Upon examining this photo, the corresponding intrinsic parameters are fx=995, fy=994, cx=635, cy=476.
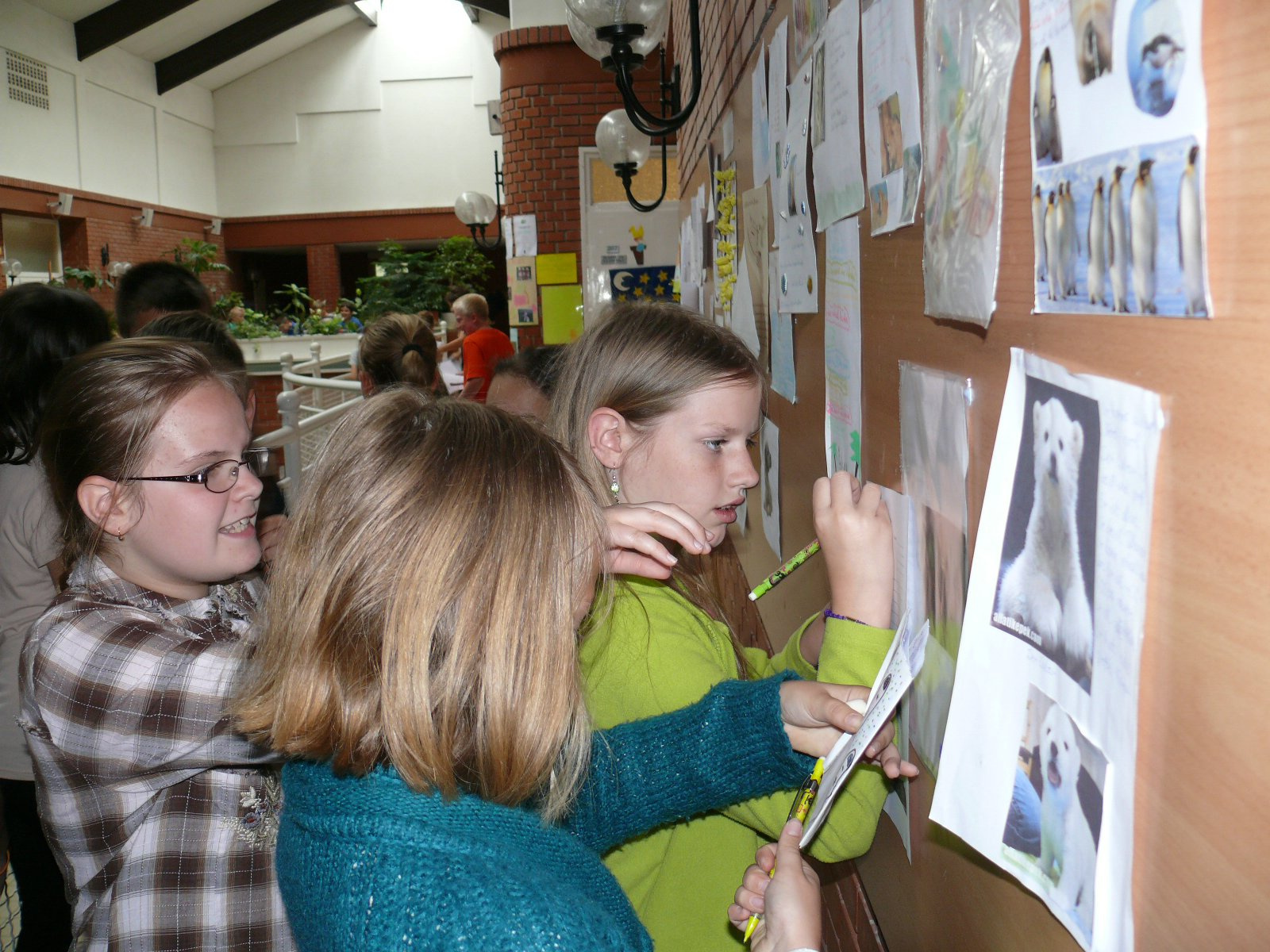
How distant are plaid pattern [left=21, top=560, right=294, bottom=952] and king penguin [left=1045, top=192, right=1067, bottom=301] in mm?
1105

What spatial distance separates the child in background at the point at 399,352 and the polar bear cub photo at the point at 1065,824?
381cm

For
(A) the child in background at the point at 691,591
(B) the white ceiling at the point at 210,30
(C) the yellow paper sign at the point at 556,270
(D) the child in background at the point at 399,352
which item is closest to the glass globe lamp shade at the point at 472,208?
(C) the yellow paper sign at the point at 556,270

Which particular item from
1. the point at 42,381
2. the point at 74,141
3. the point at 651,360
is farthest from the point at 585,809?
the point at 74,141

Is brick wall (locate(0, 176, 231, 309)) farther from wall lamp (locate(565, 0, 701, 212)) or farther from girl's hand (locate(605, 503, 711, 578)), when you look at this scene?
girl's hand (locate(605, 503, 711, 578))

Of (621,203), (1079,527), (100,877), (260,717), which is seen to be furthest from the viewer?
(621,203)

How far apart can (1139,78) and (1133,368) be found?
0.15 m

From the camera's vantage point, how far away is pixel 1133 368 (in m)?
0.55

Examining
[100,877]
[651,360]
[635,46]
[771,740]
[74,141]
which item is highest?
[74,141]

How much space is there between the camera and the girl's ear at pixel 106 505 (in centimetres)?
154

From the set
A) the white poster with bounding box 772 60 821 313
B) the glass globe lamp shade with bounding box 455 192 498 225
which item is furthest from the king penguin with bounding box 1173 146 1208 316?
the glass globe lamp shade with bounding box 455 192 498 225

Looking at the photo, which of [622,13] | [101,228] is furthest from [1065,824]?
[101,228]

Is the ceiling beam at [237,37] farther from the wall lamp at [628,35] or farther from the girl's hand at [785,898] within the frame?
the girl's hand at [785,898]

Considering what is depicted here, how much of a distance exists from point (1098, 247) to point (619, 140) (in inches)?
184

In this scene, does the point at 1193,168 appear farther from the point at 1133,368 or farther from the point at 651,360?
the point at 651,360
